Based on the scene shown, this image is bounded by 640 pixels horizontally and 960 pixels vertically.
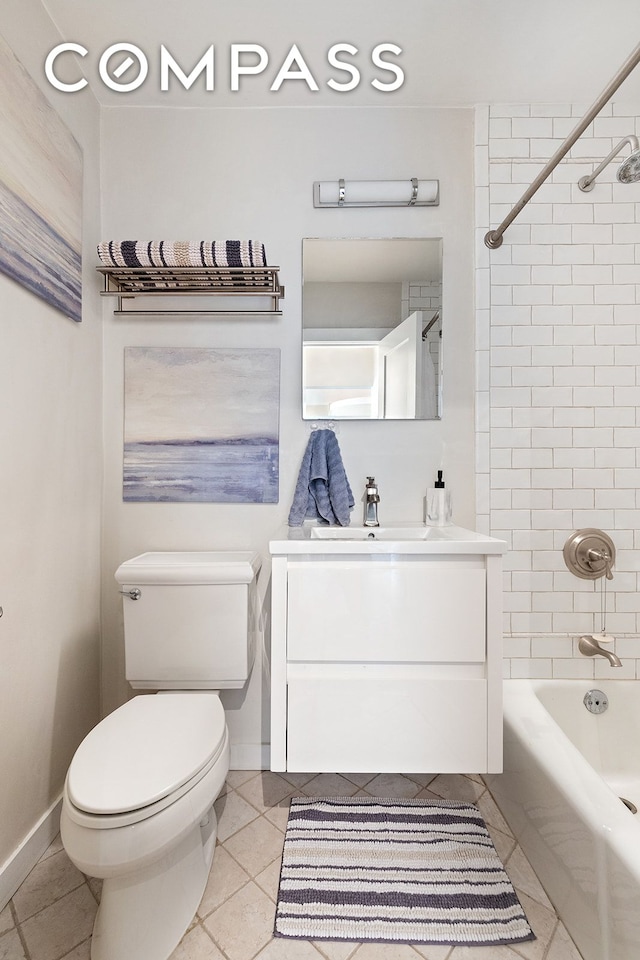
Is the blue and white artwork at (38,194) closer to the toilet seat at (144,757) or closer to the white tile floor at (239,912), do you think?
the toilet seat at (144,757)

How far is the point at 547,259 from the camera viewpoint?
190 cm

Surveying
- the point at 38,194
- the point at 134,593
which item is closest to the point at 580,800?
the point at 134,593

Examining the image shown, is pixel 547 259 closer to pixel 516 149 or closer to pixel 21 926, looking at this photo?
pixel 516 149

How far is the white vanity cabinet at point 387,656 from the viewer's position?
57.3 inches

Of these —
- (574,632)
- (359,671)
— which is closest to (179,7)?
(359,671)

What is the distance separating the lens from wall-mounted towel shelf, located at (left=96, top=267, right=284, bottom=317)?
1.77 meters

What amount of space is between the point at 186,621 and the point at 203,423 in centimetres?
74

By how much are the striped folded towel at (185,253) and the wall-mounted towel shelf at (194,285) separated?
3 cm

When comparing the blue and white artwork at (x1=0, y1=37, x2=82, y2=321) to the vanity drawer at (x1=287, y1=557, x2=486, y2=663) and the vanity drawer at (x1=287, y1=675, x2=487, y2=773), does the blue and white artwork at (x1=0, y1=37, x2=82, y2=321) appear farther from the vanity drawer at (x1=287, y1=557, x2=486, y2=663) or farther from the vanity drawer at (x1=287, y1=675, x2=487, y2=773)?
the vanity drawer at (x1=287, y1=675, x2=487, y2=773)

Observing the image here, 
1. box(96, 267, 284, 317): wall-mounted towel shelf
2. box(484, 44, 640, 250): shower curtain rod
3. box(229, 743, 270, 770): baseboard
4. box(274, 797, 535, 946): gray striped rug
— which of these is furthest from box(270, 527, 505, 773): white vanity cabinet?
box(484, 44, 640, 250): shower curtain rod

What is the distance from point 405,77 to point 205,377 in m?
1.27

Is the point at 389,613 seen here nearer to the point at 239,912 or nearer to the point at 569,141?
the point at 239,912

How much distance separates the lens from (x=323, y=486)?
190 centimetres

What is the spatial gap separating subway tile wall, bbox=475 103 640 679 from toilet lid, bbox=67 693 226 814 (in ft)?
3.85
